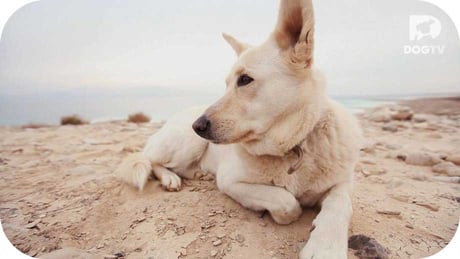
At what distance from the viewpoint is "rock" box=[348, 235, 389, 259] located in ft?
4.73

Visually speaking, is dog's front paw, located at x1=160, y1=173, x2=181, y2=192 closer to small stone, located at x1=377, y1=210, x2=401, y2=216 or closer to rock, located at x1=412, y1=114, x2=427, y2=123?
small stone, located at x1=377, y1=210, x2=401, y2=216

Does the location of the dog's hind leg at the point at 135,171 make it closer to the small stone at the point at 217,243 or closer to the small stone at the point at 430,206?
the small stone at the point at 217,243

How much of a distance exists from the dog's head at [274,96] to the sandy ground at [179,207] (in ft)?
1.41

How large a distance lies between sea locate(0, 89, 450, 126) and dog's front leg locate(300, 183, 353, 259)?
657mm

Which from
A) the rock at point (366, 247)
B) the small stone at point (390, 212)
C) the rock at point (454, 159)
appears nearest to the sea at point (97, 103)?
the rock at point (454, 159)

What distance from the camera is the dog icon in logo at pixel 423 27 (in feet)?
6.42

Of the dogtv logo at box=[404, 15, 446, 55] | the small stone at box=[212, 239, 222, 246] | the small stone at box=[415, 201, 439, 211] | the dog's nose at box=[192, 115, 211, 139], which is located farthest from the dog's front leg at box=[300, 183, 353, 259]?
the dogtv logo at box=[404, 15, 446, 55]

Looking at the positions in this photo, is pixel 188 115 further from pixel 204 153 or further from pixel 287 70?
pixel 287 70

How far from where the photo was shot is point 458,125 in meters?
2.22

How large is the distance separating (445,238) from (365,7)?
1.29 meters

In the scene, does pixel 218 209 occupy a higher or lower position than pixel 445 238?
higher

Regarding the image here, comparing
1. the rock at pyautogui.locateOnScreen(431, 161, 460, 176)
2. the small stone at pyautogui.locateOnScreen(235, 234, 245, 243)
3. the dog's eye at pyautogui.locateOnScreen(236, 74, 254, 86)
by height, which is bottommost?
the rock at pyautogui.locateOnScreen(431, 161, 460, 176)

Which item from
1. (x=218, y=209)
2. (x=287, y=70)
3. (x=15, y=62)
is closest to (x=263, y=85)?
(x=287, y=70)

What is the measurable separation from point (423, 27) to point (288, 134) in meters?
1.07
